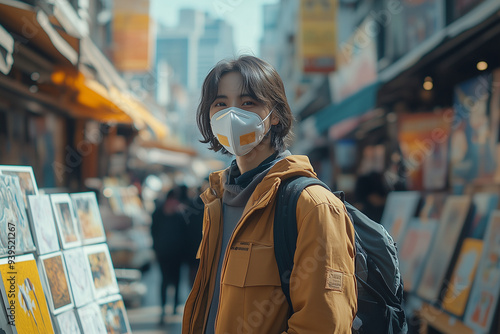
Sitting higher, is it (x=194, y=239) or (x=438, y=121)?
(x=438, y=121)

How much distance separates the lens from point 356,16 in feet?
47.8

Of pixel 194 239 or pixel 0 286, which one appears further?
pixel 194 239

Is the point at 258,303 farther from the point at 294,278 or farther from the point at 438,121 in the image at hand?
the point at 438,121

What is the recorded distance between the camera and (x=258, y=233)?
1.74 meters

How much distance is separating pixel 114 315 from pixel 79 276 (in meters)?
0.35

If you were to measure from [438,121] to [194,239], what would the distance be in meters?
3.81

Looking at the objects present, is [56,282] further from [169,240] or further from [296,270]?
[169,240]

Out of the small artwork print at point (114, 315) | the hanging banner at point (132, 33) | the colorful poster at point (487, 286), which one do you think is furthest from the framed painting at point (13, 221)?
the hanging banner at point (132, 33)

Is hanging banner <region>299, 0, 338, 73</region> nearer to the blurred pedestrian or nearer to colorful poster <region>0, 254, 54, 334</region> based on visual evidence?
the blurred pedestrian

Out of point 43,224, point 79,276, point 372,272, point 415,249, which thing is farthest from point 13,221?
point 415,249

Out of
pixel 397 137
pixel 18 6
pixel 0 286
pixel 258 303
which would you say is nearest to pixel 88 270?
pixel 0 286

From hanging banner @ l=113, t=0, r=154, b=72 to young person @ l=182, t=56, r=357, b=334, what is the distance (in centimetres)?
853

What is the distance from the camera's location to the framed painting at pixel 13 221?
1989mm

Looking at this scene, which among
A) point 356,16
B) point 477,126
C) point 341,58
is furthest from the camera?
point 356,16
